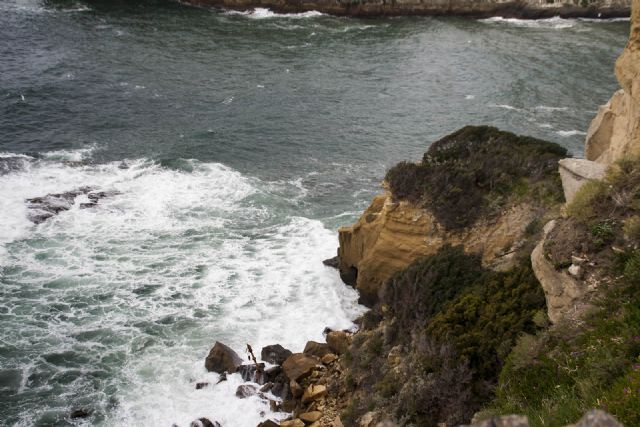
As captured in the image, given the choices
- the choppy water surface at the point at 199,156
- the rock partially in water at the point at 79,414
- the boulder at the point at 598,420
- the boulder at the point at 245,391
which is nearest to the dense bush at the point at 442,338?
the boulder at the point at 245,391

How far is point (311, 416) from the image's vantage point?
1488 centimetres

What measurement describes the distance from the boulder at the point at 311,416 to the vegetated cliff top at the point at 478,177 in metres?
6.93

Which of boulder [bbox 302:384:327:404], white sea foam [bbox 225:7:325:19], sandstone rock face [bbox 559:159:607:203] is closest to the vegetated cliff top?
sandstone rock face [bbox 559:159:607:203]

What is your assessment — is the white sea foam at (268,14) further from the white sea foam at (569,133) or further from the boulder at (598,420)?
the boulder at (598,420)

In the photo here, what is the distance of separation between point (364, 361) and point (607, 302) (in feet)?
23.3

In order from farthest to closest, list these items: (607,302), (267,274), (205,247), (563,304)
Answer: (205,247), (267,274), (563,304), (607,302)

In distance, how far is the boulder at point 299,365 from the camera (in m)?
16.6

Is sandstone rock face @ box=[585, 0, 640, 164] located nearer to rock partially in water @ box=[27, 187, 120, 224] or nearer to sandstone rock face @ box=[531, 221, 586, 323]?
sandstone rock face @ box=[531, 221, 586, 323]

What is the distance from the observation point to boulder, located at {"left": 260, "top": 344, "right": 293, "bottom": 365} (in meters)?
18.1

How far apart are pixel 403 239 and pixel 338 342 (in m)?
4.02

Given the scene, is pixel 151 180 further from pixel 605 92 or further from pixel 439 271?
pixel 605 92

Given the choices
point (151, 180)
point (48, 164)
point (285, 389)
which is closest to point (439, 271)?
point (285, 389)

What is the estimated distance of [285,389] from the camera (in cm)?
1659

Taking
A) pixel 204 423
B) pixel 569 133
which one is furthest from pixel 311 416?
pixel 569 133
